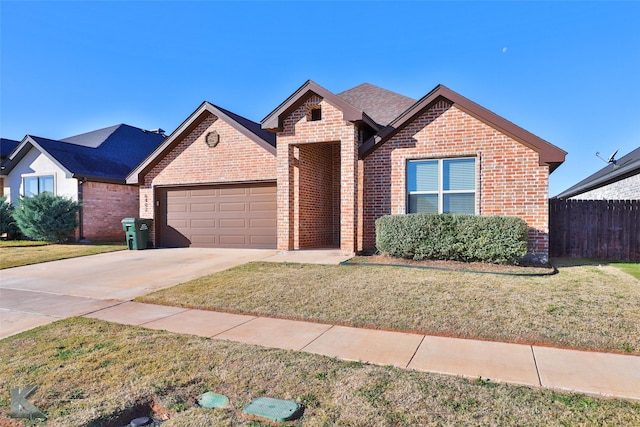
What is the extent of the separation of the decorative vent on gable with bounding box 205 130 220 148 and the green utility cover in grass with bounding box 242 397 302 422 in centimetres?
1204

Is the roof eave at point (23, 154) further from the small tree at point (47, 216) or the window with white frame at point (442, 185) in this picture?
the window with white frame at point (442, 185)

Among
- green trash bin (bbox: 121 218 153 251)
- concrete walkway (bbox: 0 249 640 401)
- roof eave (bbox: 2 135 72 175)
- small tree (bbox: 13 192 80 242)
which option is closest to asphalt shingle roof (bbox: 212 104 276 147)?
green trash bin (bbox: 121 218 153 251)

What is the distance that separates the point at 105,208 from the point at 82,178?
193cm

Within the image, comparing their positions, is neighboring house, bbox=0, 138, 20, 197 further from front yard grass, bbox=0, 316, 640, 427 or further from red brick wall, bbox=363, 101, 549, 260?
front yard grass, bbox=0, 316, 640, 427

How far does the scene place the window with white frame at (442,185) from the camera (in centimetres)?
1019

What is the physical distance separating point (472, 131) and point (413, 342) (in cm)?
748

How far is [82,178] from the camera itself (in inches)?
687

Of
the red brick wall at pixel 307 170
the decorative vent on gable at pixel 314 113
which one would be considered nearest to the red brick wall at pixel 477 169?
the red brick wall at pixel 307 170

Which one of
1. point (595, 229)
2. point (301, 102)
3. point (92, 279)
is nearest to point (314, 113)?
point (301, 102)

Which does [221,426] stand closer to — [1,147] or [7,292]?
[7,292]

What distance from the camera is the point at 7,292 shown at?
739 cm

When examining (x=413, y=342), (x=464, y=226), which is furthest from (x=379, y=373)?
(x=464, y=226)

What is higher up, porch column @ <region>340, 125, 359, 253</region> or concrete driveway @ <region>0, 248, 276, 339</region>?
porch column @ <region>340, 125, 359, 253</region>

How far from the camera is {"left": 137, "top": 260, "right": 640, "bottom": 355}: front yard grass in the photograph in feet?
14.9
